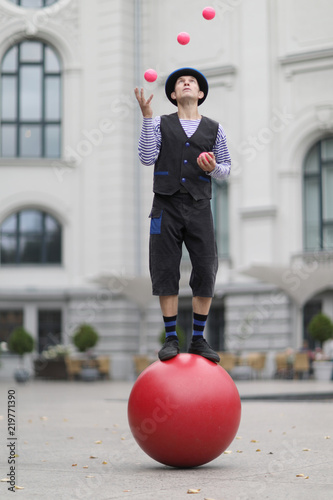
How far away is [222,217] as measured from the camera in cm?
3150

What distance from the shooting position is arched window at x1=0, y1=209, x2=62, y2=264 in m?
32.8

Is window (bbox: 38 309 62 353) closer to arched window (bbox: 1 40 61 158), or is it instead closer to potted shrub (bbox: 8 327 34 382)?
potted shrub (bbox: 8 327 34 382)

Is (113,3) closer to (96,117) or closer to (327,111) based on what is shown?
(96,117)

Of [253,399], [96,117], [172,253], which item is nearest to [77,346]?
[96,117]

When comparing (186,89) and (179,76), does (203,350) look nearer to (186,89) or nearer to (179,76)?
(186,89)

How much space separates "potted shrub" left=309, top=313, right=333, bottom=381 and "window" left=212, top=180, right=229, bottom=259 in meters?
5.42

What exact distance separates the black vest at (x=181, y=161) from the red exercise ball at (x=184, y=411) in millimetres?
1311

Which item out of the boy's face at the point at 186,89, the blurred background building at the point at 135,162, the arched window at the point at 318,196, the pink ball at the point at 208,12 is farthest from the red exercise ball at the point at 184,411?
the arched window at the point at 318,196

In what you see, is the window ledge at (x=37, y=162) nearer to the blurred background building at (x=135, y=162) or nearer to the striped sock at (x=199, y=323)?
the blurred background building at (x=135, y=162)

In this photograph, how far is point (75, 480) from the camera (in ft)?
19.8

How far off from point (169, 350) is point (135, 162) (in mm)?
26223

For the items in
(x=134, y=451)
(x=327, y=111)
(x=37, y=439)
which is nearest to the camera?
(x=134, y=451)

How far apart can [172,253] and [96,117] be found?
26.2 metres

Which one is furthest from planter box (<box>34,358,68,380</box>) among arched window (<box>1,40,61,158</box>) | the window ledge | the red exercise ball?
the red exercise ball
